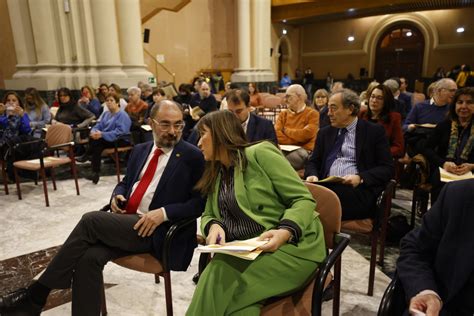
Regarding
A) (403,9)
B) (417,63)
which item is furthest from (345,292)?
(417,63)

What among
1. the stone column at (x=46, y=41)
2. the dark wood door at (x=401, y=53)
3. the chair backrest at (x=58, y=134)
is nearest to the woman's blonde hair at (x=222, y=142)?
Result: the chair backrest at (x=58, y=134)

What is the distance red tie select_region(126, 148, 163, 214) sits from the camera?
1.99 metres

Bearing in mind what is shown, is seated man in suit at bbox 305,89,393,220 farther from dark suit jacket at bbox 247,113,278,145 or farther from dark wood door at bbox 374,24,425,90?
dark wood door at bbox 374,24,425,90

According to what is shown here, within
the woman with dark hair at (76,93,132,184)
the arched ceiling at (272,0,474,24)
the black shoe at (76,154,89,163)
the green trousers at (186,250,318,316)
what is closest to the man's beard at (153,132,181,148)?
the green trousers at (186,250,318,316)

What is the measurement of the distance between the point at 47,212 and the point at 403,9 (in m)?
14.8

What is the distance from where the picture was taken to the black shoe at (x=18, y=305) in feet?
5.74

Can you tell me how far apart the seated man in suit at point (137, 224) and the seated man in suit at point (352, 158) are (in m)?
0.90

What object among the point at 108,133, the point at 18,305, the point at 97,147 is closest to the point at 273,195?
the point at 18,305

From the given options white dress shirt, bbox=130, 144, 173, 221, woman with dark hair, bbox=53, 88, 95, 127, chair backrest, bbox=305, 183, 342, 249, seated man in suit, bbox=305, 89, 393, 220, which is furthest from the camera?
woman with dark hair, bbox=53, 88, 95, 127

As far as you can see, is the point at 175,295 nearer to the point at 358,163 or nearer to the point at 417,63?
the point at 358,163

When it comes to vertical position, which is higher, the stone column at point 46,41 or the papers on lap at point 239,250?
the stone column at point 46,41

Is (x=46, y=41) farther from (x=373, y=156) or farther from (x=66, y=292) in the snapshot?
(x=373, y=156)

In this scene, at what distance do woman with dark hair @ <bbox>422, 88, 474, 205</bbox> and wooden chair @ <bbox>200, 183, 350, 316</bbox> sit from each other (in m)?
1.39

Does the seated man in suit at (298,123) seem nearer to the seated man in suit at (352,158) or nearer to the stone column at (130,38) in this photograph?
the seated man in suit at (352,158)
